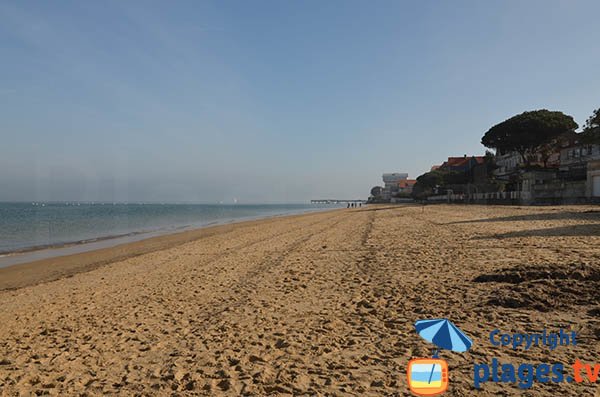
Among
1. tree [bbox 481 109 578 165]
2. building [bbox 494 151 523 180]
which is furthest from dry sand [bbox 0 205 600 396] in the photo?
building [bbox 494 151 523 180]

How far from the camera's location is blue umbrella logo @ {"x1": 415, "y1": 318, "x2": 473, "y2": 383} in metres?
4.32

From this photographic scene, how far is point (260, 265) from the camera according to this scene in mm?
11055

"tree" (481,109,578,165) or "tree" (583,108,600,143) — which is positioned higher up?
"tree" (481,109,578,165)

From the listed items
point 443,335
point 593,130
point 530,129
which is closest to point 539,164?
point 530,129

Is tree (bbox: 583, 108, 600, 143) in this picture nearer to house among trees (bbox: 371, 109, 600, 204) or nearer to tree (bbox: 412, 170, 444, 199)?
house among trees (bbox: 371, 109, 600, 204)

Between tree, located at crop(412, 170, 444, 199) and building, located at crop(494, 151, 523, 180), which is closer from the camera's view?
building, located at crop(494, 151, 523, 180)

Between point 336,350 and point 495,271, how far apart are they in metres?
4.95

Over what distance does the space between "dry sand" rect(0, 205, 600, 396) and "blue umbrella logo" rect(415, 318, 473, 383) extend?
0.12m

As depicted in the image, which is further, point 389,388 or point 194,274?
point 194,274

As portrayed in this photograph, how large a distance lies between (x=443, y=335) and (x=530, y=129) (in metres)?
61.0

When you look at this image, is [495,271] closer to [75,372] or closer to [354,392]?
[354,392]

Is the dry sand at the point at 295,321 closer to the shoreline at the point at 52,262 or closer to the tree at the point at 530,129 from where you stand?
the shoreline at the point at 52,262

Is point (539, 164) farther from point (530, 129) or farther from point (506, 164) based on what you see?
point (506, 164)

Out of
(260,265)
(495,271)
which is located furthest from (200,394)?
(260,265)
